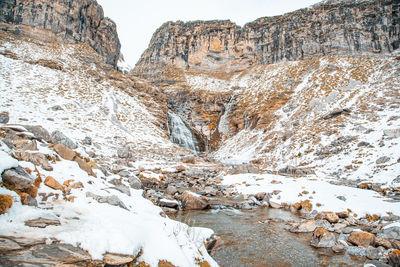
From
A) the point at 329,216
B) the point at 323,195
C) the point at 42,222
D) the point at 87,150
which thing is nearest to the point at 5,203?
the point at 42,222

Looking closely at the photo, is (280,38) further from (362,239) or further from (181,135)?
(362,239)

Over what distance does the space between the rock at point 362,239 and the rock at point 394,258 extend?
94cm

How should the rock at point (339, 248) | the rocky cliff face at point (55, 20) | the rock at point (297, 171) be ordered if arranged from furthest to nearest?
the rocky cliff face at point (55, 20)
the rock at point (297, 171)
the rock at point (339, 248)

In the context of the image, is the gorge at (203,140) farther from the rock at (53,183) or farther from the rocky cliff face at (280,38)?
the rocky cliff face at (280,38)

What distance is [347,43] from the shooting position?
5938 centimetres

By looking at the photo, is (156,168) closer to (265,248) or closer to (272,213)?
(272,213)

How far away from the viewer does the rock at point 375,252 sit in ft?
21.1

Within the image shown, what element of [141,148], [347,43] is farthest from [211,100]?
[347,43]

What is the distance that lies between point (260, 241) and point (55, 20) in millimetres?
69091

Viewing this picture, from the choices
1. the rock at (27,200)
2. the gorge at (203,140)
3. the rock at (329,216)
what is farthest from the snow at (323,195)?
the rock at (27,200)

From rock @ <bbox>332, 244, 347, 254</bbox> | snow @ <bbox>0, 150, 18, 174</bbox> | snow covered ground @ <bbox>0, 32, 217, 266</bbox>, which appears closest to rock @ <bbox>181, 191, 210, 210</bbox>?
snow covered ground @ <bbox>0, 32, 217, 266</bbox>

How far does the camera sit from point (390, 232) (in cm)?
737

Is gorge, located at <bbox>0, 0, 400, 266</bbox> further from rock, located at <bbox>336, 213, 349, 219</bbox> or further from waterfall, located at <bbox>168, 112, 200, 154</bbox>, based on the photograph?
waterfall, located at <bbox>168, 112, 200, 154</bbox>

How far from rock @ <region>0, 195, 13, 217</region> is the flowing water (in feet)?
17.9
